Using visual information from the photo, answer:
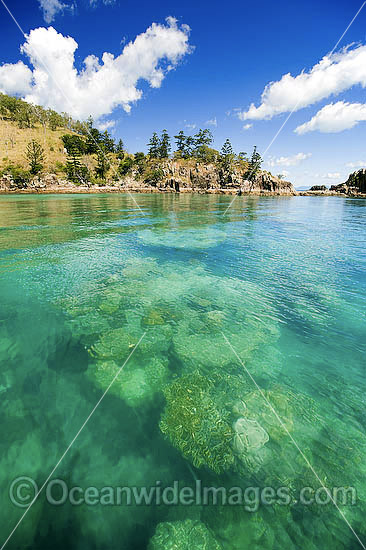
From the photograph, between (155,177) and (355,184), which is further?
(355,184)

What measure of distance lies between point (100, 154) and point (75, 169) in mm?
23256

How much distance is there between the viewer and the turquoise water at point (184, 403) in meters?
3.02

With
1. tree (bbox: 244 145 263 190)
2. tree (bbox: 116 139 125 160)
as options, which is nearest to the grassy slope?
tree (bbox: 116 139 125 160)

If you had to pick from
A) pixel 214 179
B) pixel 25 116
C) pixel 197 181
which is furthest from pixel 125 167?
pixel 25 116

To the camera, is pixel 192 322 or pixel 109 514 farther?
pixel 192 322

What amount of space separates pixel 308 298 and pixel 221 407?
20.9ft

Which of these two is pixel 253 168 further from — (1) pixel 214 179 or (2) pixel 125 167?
(2) pixel 125 167

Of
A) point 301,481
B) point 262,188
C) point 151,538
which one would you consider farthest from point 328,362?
point 262,188

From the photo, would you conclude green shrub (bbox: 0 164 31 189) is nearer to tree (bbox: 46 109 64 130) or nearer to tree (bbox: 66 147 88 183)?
tree (bbox: 66 147 88 183)

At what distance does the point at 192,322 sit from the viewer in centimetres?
743

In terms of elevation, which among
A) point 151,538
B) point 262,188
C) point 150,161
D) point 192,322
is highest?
point 150,161

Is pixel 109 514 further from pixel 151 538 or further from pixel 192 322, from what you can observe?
pixel 192 322

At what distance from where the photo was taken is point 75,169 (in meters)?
115

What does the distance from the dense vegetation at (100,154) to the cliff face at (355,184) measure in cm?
5620
